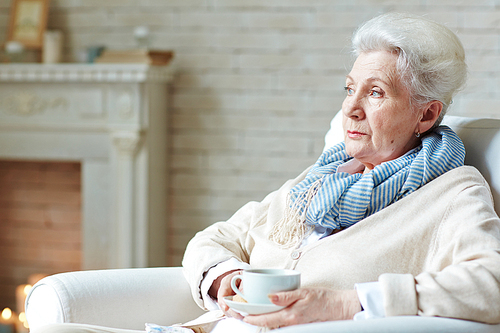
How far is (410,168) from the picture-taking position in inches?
50.4

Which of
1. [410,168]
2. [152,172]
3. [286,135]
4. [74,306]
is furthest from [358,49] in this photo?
[152,172]

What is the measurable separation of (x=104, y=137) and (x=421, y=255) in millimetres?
1977

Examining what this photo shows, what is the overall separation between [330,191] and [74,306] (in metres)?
0.64

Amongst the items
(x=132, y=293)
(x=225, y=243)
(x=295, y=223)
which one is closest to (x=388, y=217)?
(x=295, y=223)

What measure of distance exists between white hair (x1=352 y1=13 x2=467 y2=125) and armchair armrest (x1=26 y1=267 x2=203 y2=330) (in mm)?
753

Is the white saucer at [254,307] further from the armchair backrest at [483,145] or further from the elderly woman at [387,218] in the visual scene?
the armchair backrest at [483,145]

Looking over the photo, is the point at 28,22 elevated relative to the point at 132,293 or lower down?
elevated

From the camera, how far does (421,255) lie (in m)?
1.21

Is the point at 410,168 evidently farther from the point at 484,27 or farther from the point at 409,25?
the point at 484,27

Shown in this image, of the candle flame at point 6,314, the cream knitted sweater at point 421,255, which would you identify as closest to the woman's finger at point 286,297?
the cream knitted sweater at point 421,255

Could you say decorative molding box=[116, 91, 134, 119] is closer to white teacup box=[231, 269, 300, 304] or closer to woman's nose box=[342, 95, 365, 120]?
woman's nose box=[342, 95, 365, 120]

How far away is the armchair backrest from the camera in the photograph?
1.32m

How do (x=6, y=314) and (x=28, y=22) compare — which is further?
(x=28, y=22)

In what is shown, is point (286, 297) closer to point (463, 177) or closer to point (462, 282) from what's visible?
point (462, 282)
